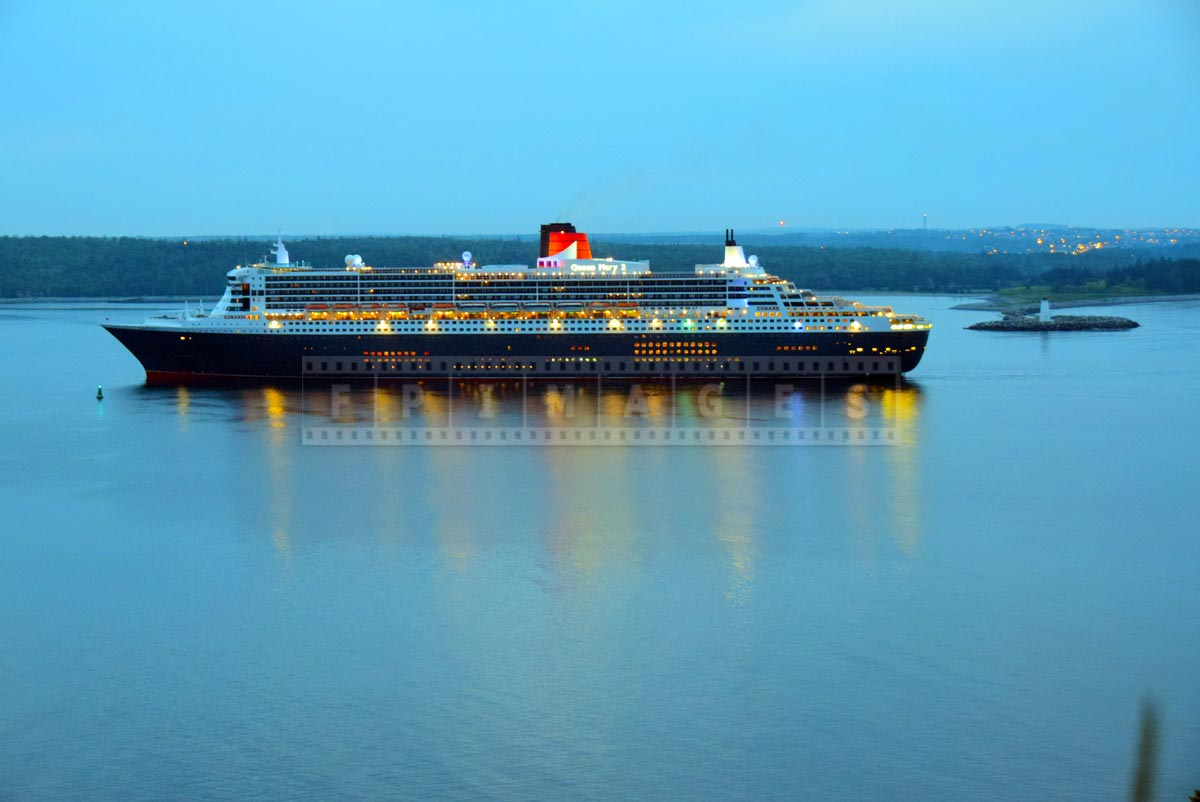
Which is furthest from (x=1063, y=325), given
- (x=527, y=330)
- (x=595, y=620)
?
(x=595, y=620)

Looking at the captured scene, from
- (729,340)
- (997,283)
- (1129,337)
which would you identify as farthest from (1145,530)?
(997,283)

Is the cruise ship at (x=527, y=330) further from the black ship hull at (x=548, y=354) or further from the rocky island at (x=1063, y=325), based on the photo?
the rocky island at (x=1063, y=325)

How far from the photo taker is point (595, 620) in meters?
10.2

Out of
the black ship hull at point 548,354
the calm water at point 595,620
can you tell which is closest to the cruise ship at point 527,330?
the black ship hull at point 548,354

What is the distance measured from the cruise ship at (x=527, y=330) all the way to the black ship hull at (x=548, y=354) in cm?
3

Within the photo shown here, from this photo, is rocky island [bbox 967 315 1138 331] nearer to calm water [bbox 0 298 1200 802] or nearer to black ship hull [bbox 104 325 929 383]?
black ship hull [bbox 104 325 929 383]

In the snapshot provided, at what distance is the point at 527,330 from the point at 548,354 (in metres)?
0.69

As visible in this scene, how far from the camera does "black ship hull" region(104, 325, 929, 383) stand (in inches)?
1072

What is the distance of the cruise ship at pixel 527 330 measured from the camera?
89.5 ft

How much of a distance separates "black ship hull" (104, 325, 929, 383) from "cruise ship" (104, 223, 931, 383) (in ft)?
0.09

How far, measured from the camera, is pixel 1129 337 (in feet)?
143

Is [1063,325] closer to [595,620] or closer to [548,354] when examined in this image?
[548,354]

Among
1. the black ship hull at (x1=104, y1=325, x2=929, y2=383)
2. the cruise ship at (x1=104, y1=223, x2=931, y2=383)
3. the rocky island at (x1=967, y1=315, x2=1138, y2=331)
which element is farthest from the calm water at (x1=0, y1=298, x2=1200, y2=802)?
the rocky island at (x1=967, y1=315, x2=1138, y2=331)

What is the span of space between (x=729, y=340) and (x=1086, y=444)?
31.6ft
